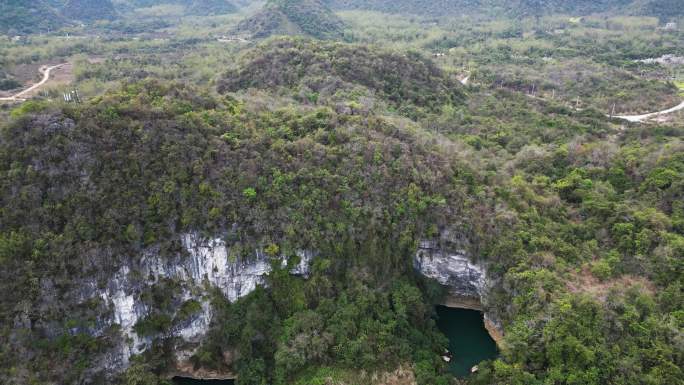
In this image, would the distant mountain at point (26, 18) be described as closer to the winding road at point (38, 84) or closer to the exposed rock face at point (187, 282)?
the winding road at point (38, 84)

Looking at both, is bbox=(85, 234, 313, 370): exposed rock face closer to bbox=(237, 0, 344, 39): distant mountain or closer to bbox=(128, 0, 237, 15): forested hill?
bbox=(237, 0, 344, 39): distant mountain

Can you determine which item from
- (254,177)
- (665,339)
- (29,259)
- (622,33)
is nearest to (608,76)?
(622,33)

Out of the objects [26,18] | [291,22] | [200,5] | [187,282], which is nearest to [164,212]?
[187,282]

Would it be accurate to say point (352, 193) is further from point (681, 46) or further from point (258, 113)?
point (681, 46)

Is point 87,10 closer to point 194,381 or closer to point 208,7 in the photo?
point 208,7

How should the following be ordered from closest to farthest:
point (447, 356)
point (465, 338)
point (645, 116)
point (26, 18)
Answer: point (447, 356) → point (465, 338) → point (645, 116) → point (26, 18)

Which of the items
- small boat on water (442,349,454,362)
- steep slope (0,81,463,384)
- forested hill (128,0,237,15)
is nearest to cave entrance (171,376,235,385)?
steep slope (0,81,463,384)
